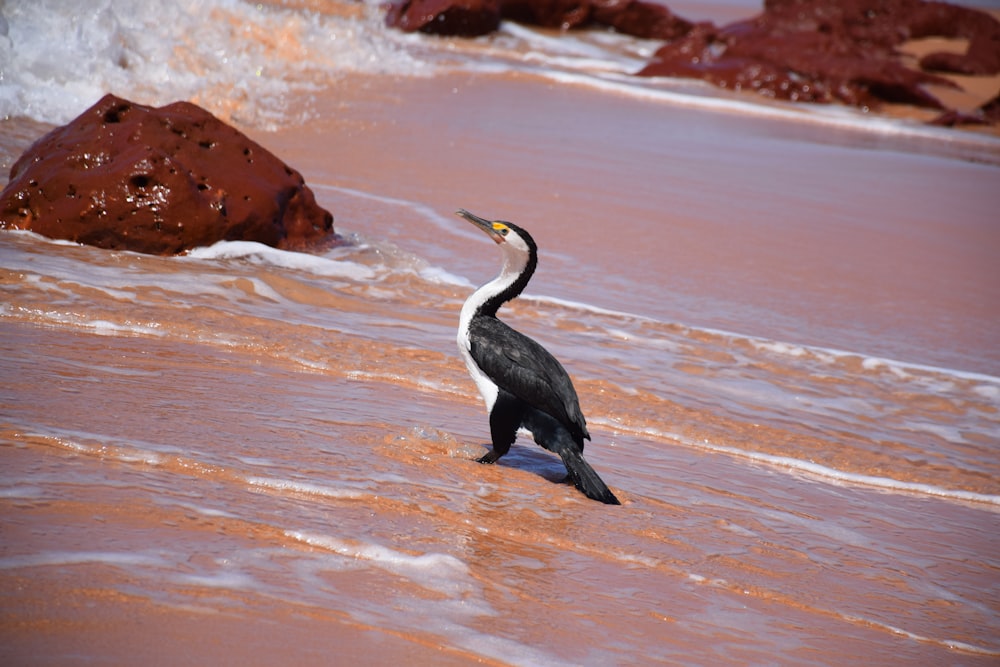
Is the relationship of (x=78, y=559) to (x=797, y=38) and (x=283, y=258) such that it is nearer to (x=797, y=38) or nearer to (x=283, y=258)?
(x=283, y=258)

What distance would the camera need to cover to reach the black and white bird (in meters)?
4.04

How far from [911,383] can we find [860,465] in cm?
149

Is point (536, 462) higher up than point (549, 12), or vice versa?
point (549, 12)

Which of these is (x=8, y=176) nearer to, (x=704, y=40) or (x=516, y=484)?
(x=516, y=484)

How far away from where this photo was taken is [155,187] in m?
6.64

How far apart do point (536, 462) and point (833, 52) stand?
1945 cm

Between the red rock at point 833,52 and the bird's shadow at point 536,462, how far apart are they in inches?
657

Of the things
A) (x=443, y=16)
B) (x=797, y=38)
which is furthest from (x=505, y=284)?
(x=797, y=38)

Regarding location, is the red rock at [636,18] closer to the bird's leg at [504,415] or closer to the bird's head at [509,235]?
the bird's head at [509,235]

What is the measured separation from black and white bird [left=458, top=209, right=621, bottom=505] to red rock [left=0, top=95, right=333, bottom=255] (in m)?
2.90

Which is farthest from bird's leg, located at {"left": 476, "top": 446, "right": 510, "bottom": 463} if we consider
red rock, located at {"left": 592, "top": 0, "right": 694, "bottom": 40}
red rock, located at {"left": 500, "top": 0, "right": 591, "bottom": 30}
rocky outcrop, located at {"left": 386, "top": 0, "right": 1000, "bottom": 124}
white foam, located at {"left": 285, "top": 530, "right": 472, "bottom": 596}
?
red rock, located at {"left": 592, "top": 0, "right": 694, "bottom": 40}

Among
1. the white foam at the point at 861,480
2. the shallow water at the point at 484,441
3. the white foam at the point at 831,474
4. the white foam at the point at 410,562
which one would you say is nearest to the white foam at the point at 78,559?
the shallow water at the point at 484,441

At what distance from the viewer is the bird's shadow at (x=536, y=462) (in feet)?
14.4

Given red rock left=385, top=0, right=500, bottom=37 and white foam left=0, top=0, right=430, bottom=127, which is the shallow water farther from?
red rock left=385, top=0, right=500, bottom=37
